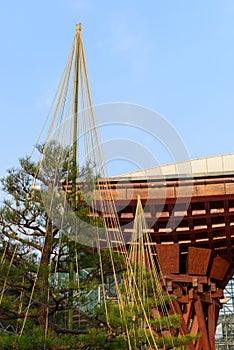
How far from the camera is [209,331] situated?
10.9 meters

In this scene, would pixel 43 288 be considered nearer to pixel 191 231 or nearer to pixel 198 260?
pixel 191 231

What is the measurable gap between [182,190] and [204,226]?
1.26 metres

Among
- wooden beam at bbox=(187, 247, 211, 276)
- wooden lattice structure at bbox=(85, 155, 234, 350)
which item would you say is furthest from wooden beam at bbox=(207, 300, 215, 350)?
wooden beam at bbox=(187, 247, 211, 276)

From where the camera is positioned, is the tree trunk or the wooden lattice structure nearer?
the tree trunk

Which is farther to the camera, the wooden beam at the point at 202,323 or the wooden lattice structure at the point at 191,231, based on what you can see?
the wooden beam at the point at 202,323

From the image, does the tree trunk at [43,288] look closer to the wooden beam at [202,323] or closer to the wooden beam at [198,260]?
the wooden beam at [198,260]

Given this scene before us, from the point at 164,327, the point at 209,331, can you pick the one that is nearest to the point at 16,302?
the point at 164,327

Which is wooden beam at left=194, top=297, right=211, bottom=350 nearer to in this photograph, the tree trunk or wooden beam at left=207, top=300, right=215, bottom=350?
wooden beam at left=207, top=300, right=215, bottom=350

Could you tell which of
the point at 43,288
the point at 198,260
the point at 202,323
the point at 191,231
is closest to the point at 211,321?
the point at 202,323

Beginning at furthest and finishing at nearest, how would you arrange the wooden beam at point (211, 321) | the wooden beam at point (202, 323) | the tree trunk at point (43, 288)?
the wooden beam at point (211, 321)
the wooden beam at point (202, 323)
the tree trunk at point (43, 288)

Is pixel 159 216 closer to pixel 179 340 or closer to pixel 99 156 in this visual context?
pixel 179 340

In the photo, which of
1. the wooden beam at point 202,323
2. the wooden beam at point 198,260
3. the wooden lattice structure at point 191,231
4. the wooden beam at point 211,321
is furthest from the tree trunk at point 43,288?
the wooden beam at point 211,321

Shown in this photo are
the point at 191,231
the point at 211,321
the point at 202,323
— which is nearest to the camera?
the point at 191,231

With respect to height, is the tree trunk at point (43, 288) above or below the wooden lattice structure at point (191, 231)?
below
